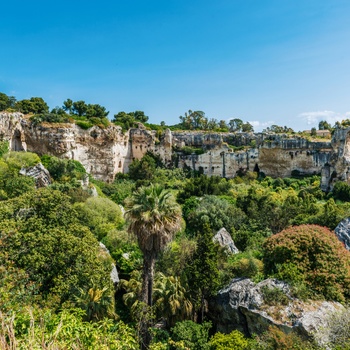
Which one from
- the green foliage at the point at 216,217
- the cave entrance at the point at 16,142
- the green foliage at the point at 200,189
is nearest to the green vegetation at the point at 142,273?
the green foliage at the point at 216,217

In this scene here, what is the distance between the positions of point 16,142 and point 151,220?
1296 inches

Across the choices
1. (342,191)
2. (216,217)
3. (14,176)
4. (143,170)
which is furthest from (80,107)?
(342,191)

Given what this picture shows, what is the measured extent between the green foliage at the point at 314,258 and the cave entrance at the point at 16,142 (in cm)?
3424

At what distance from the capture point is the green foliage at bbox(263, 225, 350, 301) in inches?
512

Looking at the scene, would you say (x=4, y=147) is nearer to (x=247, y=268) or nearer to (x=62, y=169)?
(x=62, y=169)

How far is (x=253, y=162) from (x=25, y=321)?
4605cm

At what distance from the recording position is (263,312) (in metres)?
12.3

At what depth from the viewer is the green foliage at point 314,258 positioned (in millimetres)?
13000

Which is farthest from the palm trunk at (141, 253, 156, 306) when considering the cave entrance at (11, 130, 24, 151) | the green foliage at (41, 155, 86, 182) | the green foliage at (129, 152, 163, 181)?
the cave entrance at (11, 130, 24, 151)

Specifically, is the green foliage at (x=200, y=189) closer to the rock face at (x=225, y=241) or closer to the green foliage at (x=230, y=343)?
the rock face at (x=225, y=241)

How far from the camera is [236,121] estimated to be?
251ft

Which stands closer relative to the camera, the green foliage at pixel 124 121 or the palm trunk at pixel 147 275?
the palm trunk at pixel 147 275

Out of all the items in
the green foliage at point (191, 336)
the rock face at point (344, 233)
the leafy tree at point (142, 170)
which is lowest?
the green foliage at point (191, 336)

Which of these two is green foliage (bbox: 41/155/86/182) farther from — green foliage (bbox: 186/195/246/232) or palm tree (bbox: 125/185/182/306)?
palm tree (bbox: 125/185/182/306)
